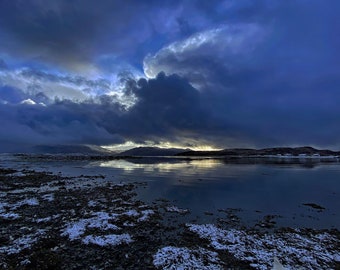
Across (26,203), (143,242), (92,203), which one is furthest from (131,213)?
(26,203)

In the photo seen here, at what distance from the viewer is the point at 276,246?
11445mm

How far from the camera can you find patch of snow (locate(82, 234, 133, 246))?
453 inches

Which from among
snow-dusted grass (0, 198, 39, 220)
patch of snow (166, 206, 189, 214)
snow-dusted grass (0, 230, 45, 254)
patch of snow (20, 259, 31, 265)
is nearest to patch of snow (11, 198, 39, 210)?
snow-dusted grass (0, 198, 39, 220)

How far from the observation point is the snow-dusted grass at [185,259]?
9445mm

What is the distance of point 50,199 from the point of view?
2092cm

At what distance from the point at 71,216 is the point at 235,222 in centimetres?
1130

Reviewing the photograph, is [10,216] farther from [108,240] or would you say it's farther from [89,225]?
[108,240]

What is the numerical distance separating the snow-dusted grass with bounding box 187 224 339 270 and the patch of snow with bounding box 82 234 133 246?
13.2ft

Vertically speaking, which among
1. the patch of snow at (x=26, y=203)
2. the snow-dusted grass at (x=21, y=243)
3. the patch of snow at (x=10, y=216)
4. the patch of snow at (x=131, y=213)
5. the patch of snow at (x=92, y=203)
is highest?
the patch of snow at (x=26, y=203)

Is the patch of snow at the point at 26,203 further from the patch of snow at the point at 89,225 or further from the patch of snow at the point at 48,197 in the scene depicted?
the patch of snow at the point at 89,225

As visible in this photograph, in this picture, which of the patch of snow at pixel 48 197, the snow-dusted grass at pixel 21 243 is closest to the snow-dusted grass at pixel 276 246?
the snow-dusted grass at pixel 21 243

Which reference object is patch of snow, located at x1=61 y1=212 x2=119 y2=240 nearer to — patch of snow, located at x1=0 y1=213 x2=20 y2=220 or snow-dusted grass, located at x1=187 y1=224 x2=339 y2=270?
patch of snow, located at x1=0 y1=213 x2=20 y2=220

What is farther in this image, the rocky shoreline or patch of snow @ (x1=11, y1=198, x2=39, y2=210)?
patch of snow @ (x1=11, y1=198, x2=39, y2=210)

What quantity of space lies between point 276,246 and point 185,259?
4892mm
